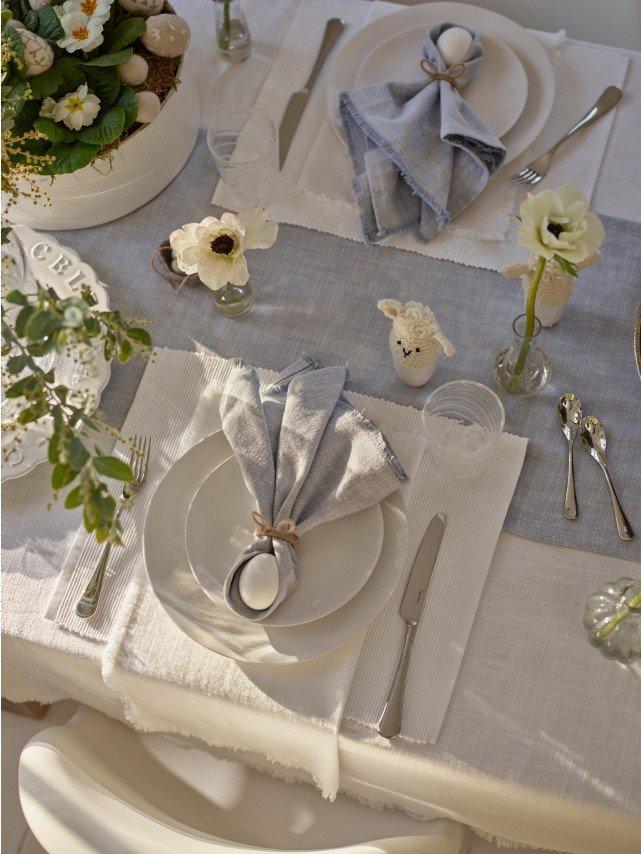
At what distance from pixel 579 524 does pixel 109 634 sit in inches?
22.3

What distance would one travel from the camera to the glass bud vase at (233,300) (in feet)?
3.73

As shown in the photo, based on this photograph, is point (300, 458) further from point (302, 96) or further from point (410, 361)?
point (302, 96)

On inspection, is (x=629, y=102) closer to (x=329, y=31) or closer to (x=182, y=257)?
(x=329, y=31)

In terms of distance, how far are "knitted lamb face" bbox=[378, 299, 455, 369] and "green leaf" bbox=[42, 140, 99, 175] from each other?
0.42m

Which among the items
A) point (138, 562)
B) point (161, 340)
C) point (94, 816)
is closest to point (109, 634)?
point (138, 562)

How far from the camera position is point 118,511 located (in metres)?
1.03

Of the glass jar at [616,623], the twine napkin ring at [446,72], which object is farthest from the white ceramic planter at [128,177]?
the glass jar at [616,623]

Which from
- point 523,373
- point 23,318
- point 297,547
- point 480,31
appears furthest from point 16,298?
point 480,31

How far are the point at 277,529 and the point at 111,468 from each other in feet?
0.90

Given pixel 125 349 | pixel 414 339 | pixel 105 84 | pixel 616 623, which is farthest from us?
pixel 105 84

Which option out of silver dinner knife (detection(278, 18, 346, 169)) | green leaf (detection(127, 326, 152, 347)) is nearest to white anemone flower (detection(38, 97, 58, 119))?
silver dinner knife (detection(278, 18, 346, 169))

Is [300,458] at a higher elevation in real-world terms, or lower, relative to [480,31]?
lower

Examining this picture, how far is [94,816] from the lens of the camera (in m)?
0.90

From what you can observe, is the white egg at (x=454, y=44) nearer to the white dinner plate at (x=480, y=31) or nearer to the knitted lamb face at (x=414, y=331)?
the white dinner plate at (x=480, y=31)
